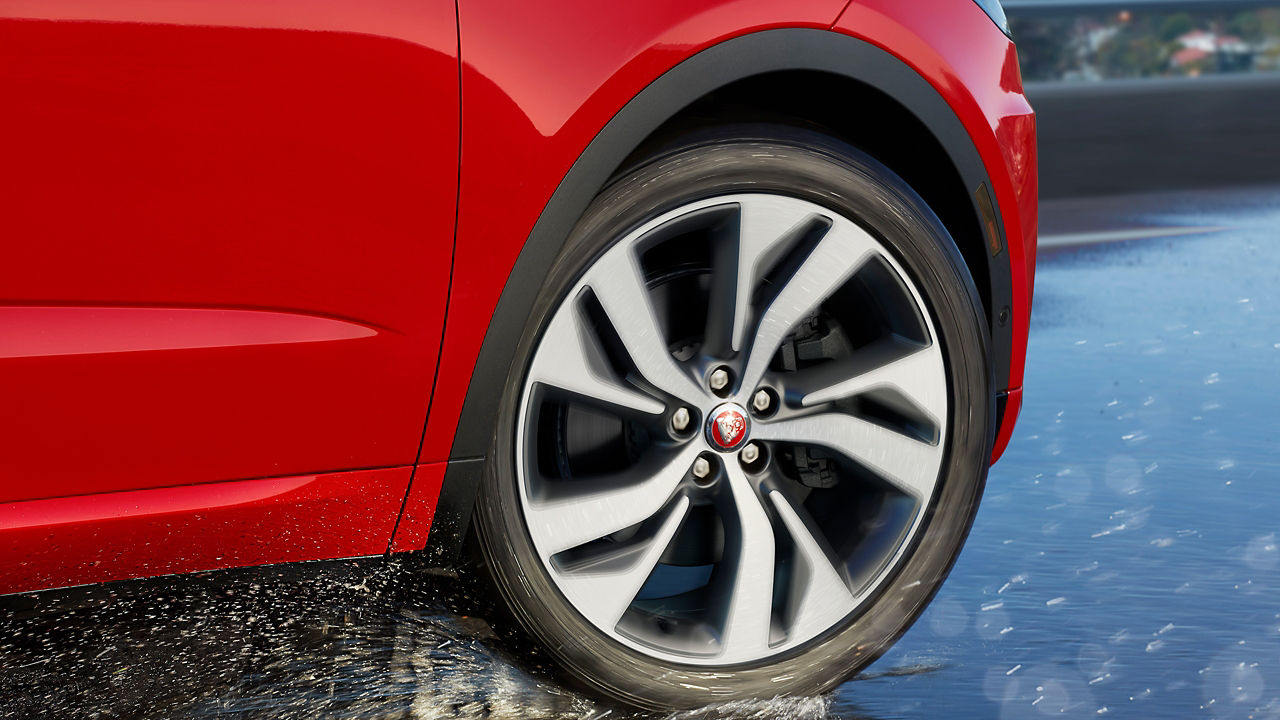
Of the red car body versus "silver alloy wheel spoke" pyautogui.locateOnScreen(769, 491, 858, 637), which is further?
"silver alloy wheel spoke" pyautogui.locateOnScreen(769, 491, 858, 637)

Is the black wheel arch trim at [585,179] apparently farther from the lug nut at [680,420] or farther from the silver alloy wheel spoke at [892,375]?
the silver alloy wheel spoke at [892,375]

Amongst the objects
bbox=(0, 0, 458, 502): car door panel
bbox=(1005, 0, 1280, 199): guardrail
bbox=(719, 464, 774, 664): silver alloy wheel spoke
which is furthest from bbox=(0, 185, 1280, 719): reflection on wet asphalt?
bbox=(1005, 0, 1280, 199): guardrail

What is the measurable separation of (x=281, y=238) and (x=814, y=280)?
3.02ft

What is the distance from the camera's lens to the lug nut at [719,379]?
97.2 inches

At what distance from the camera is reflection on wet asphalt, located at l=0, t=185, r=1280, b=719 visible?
2586 mm

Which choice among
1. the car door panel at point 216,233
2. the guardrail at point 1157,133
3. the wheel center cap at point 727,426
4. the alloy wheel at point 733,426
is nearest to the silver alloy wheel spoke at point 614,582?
the alloy wheel at point 733,426

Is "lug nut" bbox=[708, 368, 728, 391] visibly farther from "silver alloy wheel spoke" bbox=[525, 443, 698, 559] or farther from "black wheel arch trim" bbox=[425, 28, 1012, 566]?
"black wheel arch trim" bbox=[425, 28, 1012, 566]

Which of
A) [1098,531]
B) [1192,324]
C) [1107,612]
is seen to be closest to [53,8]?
[1107,612]

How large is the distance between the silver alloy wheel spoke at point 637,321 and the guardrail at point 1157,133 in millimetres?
7309

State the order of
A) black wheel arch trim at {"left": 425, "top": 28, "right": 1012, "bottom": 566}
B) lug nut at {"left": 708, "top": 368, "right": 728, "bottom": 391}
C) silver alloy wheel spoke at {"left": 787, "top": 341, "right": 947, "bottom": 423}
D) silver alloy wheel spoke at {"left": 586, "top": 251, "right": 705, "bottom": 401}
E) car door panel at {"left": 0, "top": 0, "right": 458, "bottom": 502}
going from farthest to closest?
silver alloy wheel spoke at {"left": 787, "top": 341, "right": 947, "bottom": 423} → lug nut at {"left": 708, "top": 368, "right": 728, "bottom": 391} → silver alloy wheel spoke at {"left": 586, "top": 251, "right": 705, "bottom": 401} → black wheel arch trim at {"left": 425, "top": 28, "right": 1012, "bottom": 566} → car door panel at {"left": 0, "top": 0, "right": 458, "bottom": 502}

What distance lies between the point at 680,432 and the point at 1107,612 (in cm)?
112

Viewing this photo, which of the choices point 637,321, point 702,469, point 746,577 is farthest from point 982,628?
point 637,321

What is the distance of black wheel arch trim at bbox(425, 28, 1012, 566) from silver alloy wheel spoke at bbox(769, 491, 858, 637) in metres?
0.55

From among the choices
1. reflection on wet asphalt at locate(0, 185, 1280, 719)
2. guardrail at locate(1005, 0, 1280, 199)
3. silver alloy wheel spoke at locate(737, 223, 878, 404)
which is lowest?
reflection on wet asphalt at locate(0, 185, 1280, 719)
